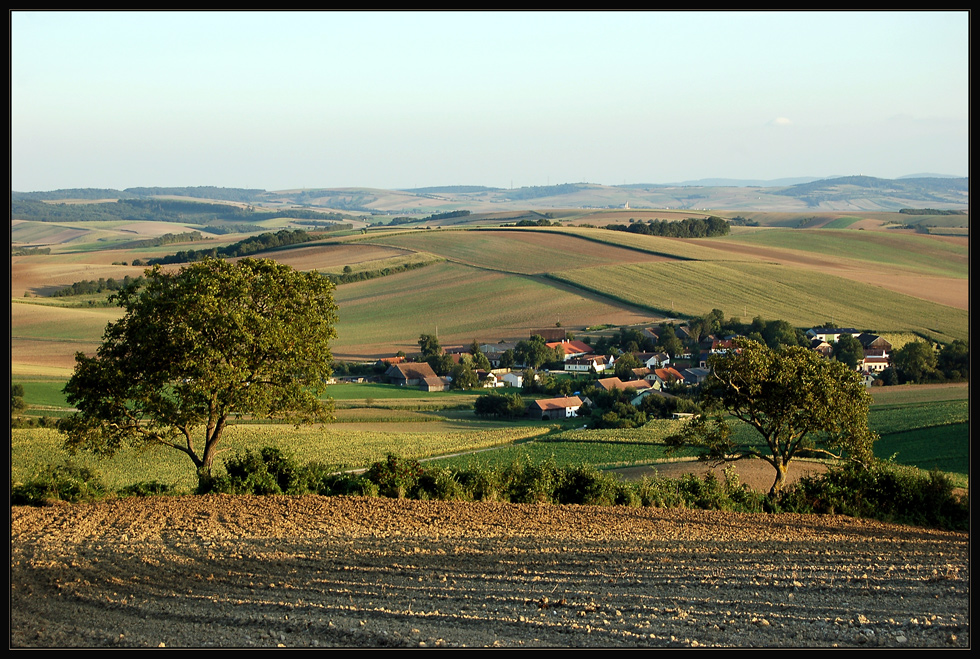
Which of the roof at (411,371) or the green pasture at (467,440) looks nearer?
the green pasture at (467,440)

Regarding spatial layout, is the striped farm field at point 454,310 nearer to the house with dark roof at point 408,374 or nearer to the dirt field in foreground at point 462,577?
the house with dark roof at point 408,374

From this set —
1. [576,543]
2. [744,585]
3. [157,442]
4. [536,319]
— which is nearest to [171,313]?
[157,442]

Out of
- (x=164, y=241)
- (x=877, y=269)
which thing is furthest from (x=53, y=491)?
(x=164, y=241)

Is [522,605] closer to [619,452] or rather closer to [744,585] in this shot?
[744,585]

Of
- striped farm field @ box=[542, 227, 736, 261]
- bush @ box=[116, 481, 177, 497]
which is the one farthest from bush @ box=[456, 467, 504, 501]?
striped farm field @ box=[542, 227, 736, 261]

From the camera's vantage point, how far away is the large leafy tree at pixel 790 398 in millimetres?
18266

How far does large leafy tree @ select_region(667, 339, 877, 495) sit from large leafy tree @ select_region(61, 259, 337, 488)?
29.5ft

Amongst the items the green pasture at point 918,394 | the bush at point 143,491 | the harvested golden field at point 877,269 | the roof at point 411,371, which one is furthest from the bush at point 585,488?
the harvested golden field at point 877,269

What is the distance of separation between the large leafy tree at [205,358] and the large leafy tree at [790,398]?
8994 mm

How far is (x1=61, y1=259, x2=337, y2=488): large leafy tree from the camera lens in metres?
15.6

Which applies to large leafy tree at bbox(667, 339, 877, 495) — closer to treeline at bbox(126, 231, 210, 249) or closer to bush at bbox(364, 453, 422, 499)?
bush at bbox(364, 453, 422, 499)

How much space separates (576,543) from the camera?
502 inches

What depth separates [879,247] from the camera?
113500 mm

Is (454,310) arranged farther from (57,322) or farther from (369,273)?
(57,322)
